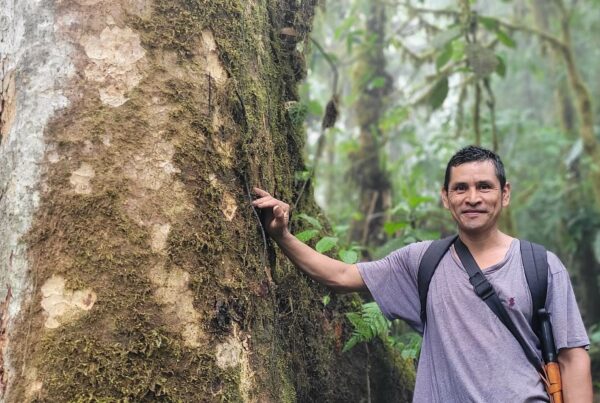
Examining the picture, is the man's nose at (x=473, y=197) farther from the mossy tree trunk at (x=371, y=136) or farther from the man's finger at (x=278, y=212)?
the mossy tree trunk at (x=371, y=136)

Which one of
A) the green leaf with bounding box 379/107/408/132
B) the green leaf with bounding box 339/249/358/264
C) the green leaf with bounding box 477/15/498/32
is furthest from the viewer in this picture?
the green leaf with bounding box 379/107/408/132

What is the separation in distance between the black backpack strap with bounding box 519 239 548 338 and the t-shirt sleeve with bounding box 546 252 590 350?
0.04 meters

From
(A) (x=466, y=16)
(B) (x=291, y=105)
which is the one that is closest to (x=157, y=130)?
(B) (x=291, y=105)

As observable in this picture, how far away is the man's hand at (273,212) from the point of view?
270 cm

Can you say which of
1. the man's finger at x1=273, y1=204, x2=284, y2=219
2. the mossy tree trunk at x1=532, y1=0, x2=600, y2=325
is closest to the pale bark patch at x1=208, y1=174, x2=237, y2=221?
the man's finger at x1=273, y1=204, x2=284, y2=219

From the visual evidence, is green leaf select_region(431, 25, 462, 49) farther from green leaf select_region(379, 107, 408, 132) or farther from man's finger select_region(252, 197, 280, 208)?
man's finger select_region(252, 197, 280, 208)

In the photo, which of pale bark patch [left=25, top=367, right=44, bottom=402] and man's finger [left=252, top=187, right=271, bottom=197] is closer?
pale bark patch [left=25, top=367, right=44, bottom=402]

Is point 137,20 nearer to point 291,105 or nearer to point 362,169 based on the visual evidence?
point 291,105

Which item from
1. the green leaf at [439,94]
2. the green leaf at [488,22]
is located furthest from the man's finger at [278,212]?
the green leaf at [488,22]

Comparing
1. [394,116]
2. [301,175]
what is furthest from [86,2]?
[394,116]

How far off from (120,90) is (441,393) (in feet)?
6.88

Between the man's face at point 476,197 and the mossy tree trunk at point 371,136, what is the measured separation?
5.71 meters

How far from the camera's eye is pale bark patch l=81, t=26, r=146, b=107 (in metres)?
2.29

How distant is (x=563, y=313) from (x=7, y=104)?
2731mm
